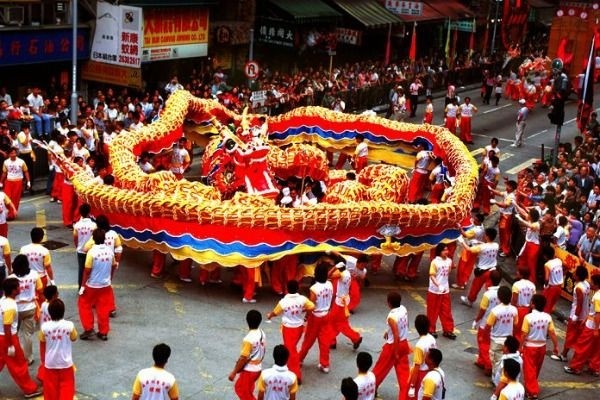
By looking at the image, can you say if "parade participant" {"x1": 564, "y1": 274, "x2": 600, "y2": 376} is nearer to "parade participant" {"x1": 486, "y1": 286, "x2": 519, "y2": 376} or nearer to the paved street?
the paved street

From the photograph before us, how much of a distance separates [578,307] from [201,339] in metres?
5.55

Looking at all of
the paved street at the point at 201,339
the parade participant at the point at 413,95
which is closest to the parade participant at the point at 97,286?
the paved street at the point at 201,339

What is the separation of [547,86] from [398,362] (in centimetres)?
2772

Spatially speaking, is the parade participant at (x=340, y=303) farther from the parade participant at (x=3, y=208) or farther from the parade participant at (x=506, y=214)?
→ the parade participant at (x=506, y=214)

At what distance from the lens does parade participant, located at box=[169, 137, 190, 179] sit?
890 inches

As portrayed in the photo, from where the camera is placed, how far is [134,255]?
18844 mm

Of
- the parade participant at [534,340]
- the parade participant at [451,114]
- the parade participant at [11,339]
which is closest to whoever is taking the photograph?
the parade participant at [11,339]

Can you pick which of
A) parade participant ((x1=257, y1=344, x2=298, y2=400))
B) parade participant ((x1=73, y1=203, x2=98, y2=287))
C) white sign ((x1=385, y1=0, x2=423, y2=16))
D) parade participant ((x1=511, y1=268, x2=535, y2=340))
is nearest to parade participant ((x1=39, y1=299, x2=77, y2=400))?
parade participant ((x1=257, y1=344, x2=298, y2=400))

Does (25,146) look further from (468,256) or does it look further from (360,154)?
(468,256)

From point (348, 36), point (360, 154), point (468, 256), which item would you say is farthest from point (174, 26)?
point (468, 256)

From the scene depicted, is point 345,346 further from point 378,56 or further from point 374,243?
point 378,56

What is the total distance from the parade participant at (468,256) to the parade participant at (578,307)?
2775 millimetres

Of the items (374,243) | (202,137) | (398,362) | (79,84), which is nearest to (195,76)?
(79,84)

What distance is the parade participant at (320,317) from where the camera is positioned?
547 inches
